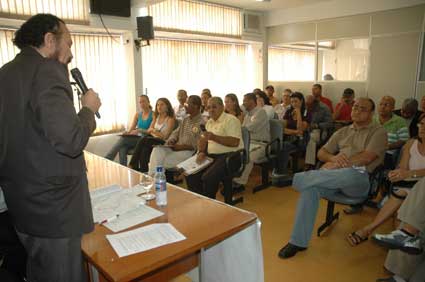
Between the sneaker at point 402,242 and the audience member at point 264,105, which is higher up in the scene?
the audience member at point 264,105

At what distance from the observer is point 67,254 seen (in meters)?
1.23

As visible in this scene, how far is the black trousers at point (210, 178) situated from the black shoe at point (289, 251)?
3.24 ft

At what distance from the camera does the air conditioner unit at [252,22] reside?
6.84 metres

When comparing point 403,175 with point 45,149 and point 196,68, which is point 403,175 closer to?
point 45,149

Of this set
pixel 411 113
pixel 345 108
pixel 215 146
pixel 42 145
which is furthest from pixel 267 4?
pixel 42 145

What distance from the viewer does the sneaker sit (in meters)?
2.05

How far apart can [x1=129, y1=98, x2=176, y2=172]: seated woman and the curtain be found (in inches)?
140

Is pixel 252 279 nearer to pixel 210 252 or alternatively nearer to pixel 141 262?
pixel 210 252

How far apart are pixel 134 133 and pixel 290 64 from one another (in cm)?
404

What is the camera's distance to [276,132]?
4293 millimetres

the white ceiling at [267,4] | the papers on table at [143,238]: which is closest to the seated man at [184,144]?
the papers on table at [143,238]

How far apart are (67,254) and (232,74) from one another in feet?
20.5

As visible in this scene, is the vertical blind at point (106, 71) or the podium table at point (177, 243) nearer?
the podium table at point (177, 243)

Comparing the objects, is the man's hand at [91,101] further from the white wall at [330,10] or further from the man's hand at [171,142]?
the white wall at [330,10]
